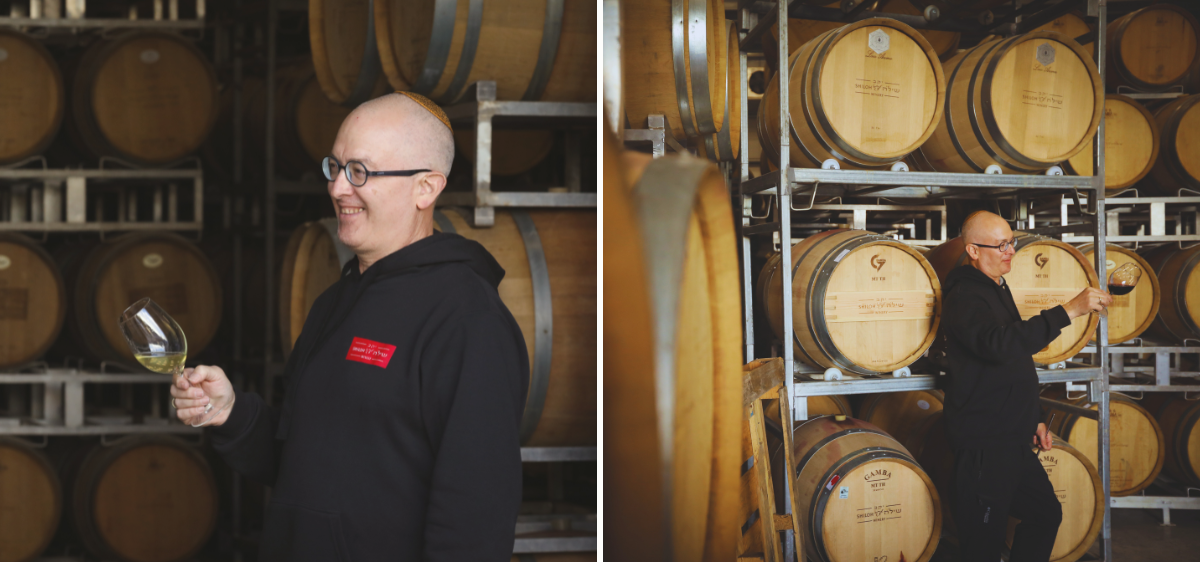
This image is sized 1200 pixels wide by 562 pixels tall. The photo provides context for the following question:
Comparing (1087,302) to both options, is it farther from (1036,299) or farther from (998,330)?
(998,330)

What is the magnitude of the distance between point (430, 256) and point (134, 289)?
301 cm

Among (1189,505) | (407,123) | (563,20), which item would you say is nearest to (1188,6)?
(1189,505)

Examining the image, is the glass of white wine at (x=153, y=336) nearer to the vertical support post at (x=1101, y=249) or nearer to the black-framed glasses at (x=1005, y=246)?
the black-framed glasses at (x=1005, y=246)

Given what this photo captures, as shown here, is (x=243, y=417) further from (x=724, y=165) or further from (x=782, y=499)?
(x=724, y=165)

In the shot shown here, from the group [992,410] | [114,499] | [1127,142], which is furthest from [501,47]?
[1127,142]

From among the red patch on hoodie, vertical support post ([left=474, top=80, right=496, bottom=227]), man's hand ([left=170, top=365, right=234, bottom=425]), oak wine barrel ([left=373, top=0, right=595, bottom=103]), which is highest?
oak wine barrel ([left=373, top=0, right=595, bottom=103])

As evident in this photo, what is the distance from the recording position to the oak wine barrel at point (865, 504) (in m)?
3.40

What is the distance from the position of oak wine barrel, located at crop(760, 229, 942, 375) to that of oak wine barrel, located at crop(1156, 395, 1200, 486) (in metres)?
2.97

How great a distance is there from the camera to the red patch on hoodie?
1.54 m

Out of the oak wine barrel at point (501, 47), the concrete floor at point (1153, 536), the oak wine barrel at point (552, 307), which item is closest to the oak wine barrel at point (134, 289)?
the oak wine barrel at point (501, 47)

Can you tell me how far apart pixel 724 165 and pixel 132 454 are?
152 inches

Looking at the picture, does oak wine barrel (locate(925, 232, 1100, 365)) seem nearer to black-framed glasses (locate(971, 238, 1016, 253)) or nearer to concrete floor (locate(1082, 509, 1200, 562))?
black-framed glasses (locate(971, 238, 1016, 253))

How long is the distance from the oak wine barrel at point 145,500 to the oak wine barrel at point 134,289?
1.74 ft

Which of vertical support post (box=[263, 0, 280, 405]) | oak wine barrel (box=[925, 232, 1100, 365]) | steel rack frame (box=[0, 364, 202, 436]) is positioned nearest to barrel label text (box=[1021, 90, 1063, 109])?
oak wine barrel (box=[925, 232, 1100, 365])
